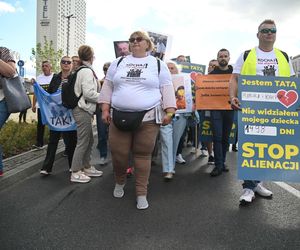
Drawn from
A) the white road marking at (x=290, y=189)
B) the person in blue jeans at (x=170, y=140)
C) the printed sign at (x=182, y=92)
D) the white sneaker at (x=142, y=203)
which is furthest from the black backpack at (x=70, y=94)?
the white road marking at (x=290, y=189)

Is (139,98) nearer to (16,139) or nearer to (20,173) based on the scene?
(20,173)

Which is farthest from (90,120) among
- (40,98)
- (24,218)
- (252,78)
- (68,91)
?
(252,78)

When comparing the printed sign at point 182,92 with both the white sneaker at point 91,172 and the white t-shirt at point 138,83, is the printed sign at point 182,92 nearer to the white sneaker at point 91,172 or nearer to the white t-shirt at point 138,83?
the white sneaker at point 91,172

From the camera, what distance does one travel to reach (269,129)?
4.17m

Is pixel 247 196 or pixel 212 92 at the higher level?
pixel 212 92

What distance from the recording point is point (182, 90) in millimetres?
6090

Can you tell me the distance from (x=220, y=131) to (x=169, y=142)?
875mm

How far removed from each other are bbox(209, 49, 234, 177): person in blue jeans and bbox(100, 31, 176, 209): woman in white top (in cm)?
193

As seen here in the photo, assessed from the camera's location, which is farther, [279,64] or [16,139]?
[16,139]

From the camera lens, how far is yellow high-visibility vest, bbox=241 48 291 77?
4.34m

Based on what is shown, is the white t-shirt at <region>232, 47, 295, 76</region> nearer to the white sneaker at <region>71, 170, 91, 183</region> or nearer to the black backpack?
the black backpack

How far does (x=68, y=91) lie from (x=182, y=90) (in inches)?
71.4

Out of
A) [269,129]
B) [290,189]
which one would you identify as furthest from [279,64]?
[290,189]

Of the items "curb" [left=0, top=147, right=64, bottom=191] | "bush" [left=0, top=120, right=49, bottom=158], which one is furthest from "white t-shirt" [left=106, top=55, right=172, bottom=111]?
"bush" [left=0, top=120, right=49, bottom=158]
